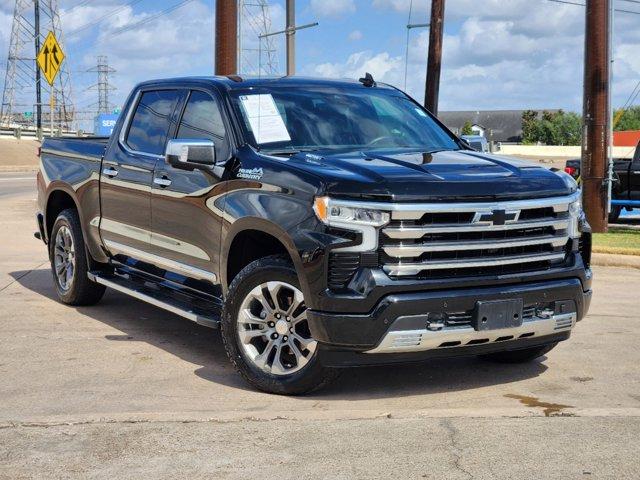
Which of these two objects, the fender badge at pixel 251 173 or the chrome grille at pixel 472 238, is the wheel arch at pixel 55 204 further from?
the chrome grille at pixel 472 238

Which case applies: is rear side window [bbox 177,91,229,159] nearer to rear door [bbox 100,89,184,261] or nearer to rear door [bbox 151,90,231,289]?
rear door [bbox 151,90,231,289]

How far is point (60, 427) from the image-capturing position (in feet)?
17.2

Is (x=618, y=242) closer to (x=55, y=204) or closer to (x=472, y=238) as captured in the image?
(x=55, y=204)

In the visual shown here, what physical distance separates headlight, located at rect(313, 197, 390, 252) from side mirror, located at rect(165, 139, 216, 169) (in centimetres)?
124

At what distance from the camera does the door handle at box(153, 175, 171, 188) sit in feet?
23.3

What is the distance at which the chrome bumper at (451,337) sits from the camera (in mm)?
5516

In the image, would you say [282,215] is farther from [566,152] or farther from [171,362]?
[566,152]

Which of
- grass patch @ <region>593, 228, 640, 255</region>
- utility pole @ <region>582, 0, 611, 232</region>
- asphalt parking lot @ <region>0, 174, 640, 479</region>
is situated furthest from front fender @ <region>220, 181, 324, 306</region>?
utility pole @ <region>582, 0, 611, 232</region>

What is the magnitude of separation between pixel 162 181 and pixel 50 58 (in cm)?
2594

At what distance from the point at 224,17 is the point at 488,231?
12852 millimetres

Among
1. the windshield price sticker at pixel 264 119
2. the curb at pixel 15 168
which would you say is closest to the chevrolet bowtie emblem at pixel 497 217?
the windshield price sticker at pixel 264 119

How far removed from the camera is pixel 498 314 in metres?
5.73

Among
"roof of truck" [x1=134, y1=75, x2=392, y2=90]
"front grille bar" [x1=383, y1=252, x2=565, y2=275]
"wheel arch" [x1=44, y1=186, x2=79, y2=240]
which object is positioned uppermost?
"roof of truck" [x1=134, y1=75, x2=392, y2=90]

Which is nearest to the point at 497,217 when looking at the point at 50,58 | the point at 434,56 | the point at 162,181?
the point at 162,181
